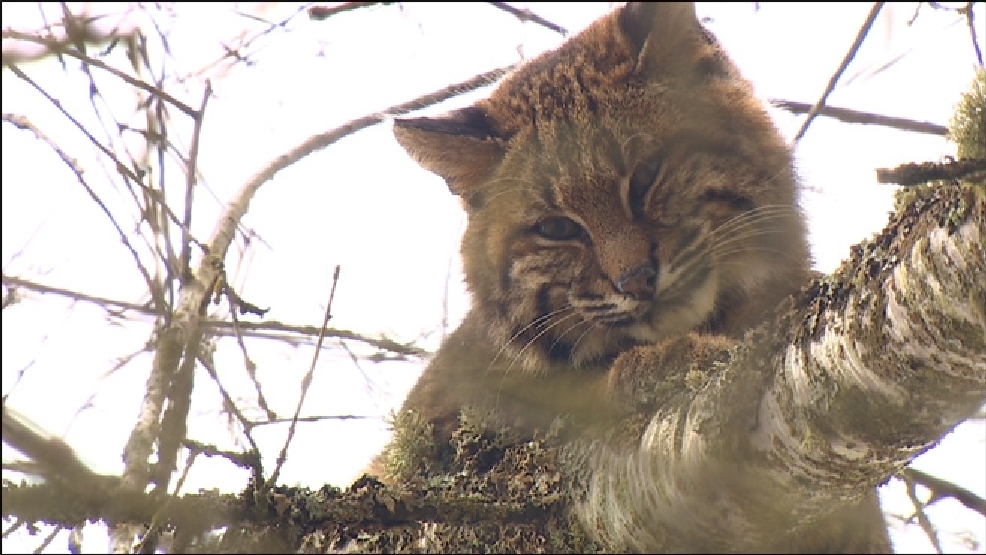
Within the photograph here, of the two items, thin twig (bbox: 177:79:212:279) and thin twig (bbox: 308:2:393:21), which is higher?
thin twig (bbox: 308:2:393:21)

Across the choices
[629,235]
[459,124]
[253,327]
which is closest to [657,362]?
[629,235]

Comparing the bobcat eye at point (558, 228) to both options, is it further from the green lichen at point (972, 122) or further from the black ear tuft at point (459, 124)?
the green lichen at point (972, 122)

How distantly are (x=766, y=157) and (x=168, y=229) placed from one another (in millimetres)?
2367

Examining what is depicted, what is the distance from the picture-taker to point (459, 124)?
13.5 ft

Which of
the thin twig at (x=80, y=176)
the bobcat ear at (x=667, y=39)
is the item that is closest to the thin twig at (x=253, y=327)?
the thin twig at (x=80, y=176)

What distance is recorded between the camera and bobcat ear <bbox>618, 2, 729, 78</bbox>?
12.3 feet

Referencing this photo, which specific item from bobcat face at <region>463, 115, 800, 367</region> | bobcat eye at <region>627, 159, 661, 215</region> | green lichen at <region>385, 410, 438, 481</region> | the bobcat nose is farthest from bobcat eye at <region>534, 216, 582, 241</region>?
green lichen at <region>385, 410, 438, 481</region>

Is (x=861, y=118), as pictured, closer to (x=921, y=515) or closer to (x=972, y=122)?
(x=921, y=515)

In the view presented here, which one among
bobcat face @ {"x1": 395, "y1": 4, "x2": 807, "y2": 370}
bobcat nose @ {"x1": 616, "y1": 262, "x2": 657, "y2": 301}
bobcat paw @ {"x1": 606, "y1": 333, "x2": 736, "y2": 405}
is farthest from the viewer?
bobcat face @ {"x1": 395, "y1": 4, "x2": 807, "y2": 370}

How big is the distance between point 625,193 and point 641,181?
81 millimetres

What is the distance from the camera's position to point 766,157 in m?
3.89

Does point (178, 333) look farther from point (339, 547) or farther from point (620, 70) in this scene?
point (620, 70)

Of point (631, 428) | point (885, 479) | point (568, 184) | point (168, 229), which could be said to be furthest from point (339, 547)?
point (568, 184)

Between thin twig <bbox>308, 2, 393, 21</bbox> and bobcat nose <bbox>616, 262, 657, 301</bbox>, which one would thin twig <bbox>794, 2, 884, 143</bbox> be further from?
thin twig <bbox>308, 2, 393, 21</bbox>
